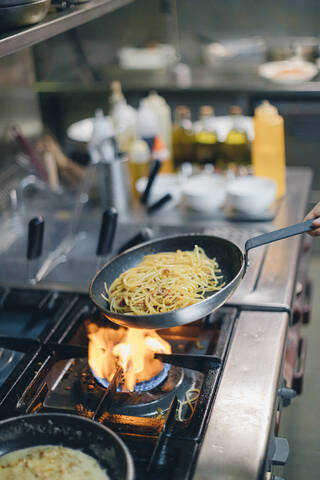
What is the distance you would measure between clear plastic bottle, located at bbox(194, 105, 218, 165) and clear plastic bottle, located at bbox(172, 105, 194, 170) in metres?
0.04

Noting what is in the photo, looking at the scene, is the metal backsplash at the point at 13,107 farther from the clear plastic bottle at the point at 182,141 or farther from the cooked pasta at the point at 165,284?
the cooked pasta at the point at 165,284

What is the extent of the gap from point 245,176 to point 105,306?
1.15m

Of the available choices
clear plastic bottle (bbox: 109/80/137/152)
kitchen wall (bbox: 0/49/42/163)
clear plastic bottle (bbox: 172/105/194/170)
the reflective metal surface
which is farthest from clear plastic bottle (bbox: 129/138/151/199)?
the reflective metal surface

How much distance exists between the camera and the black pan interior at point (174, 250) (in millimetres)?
1476

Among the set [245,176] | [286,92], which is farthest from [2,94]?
[286,92]

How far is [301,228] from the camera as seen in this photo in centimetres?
137

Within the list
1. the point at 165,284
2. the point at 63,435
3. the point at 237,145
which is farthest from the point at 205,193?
the point at 63,435

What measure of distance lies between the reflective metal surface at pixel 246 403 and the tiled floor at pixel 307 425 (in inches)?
28.3

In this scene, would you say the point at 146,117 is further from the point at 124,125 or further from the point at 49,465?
the point at 49,465

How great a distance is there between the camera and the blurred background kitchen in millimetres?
2172

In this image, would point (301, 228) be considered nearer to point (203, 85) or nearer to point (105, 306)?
point (105, 306)

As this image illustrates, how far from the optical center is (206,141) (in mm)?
2629

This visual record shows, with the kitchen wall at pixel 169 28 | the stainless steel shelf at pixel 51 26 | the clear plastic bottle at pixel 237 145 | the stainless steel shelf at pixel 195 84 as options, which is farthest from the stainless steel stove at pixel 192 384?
the kitchen wall at pixel 169 28

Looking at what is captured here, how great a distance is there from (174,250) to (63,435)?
27.4 inches
